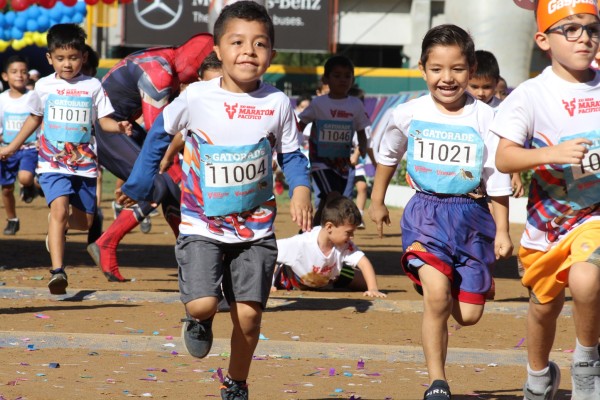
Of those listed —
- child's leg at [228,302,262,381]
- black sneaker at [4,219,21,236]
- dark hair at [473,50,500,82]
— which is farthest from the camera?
black sneaker at [4,219,21,236]

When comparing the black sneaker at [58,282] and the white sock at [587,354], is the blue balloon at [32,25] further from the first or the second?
the white sock at [587,354]

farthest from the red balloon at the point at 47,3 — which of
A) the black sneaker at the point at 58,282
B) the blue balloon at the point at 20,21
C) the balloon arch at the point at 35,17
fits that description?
the black sneaker at the point at 58,282

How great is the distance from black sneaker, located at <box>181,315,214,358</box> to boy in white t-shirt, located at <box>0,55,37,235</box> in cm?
940

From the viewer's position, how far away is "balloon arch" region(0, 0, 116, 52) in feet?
61.8

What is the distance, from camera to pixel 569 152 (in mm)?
4867

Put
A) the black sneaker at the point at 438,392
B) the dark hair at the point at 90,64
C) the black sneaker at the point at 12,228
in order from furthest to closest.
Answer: the black sneaker at the point at 12,228, the dark hair at the point at 90,64, the black sneaker at the point at 438,392

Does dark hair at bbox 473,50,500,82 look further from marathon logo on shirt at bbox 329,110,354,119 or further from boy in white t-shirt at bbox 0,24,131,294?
boy in white t-shirt at bbox 0,24,131,294

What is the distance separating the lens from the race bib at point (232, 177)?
5.58 meters

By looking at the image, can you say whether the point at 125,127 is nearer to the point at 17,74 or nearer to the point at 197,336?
the point at 197,336

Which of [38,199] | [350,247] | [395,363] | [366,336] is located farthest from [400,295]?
[38,199]

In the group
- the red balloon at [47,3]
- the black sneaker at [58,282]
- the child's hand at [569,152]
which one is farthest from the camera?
the red balloon at [47,3]

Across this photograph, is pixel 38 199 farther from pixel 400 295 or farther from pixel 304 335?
pixel 304 335

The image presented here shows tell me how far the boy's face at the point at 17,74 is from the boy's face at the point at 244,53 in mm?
9867

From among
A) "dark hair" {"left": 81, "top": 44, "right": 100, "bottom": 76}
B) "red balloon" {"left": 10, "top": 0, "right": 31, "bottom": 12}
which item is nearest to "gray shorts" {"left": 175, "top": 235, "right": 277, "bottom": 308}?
"dark hair" {"left": 81, "top": 44, "right": 100, "bottom": 76}
